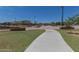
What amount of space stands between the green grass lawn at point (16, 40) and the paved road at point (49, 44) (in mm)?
83

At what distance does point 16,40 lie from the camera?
20.9 feet

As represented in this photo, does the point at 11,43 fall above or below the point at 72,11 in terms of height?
below

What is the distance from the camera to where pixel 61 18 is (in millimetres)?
6465

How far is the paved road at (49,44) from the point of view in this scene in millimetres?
6320

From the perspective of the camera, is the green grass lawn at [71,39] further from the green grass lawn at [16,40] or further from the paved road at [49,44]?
the green grass lawn at [16,40]

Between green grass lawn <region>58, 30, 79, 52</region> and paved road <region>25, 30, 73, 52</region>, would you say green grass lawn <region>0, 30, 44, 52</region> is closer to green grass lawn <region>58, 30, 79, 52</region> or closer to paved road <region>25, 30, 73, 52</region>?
paved road <region>25, 30, 73, 52</region>

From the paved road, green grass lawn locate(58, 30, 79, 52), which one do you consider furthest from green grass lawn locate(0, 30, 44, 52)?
green grass lawn locate(58, 30, 79, 52)

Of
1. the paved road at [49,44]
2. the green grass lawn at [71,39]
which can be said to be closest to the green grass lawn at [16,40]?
the paved road at [49,44]

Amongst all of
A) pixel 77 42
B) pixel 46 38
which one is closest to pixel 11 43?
pixel 46 38

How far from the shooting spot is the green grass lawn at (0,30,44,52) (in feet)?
20.8

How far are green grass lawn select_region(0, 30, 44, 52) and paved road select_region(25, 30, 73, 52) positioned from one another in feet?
0.27

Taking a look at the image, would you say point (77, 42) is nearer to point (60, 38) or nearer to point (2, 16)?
point (60, 38)

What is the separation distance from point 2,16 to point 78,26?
1217mm
